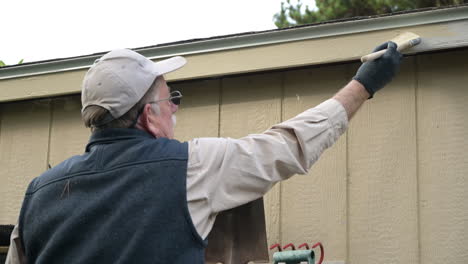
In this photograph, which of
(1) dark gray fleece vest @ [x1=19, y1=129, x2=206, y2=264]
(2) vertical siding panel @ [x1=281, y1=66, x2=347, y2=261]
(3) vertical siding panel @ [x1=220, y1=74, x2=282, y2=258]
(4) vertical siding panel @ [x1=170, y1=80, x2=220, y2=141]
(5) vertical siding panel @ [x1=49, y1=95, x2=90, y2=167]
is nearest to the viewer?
(1) dark gray fleece vest @ [x1=19, y1=129, x2=206, y2=264]

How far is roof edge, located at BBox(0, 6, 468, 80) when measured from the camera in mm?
3049

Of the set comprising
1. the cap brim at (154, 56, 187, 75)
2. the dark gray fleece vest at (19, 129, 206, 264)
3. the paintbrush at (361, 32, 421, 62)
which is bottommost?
the dark gray fleece vest at (19, 129, 206, 264)

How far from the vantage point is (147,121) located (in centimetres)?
233

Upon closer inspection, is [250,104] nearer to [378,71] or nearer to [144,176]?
[378,71]

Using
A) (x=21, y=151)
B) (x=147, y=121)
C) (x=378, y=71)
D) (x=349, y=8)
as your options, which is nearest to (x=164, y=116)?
(x=147, y=121)

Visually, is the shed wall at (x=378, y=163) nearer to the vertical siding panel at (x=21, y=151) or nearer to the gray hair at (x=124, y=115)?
the vertical siding panel at (x=21, y=151)

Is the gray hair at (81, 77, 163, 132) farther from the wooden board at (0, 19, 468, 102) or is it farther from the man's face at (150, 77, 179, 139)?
the wooden board at (0, 19, 468, 102)

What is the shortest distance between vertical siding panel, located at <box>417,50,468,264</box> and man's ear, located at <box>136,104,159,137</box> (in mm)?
1324

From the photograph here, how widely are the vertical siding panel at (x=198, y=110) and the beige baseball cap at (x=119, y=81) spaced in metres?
1.21

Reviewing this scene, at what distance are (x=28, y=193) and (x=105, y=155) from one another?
346 mm

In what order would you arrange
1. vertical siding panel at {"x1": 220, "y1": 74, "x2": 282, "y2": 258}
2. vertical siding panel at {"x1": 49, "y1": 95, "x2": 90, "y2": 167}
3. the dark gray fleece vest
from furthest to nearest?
vertical siding panel at {"x1": 49, "y1": 95, "x2": 90, "y2": 167} < vertical siding panel at {"x1": 220, "y1": 74, "x2": 282, "y2": 258} < the dark gray fleece vest

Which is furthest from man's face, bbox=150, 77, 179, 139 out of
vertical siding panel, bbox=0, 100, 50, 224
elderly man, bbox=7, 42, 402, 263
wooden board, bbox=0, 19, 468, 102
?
vertical siding panel, bbox=0, 100, 50, 224

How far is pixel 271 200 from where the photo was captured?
3.37 m

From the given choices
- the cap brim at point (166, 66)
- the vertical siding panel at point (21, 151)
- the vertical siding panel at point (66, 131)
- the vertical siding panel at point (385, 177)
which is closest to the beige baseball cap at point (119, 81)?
the cap brim at point (166, 66)
